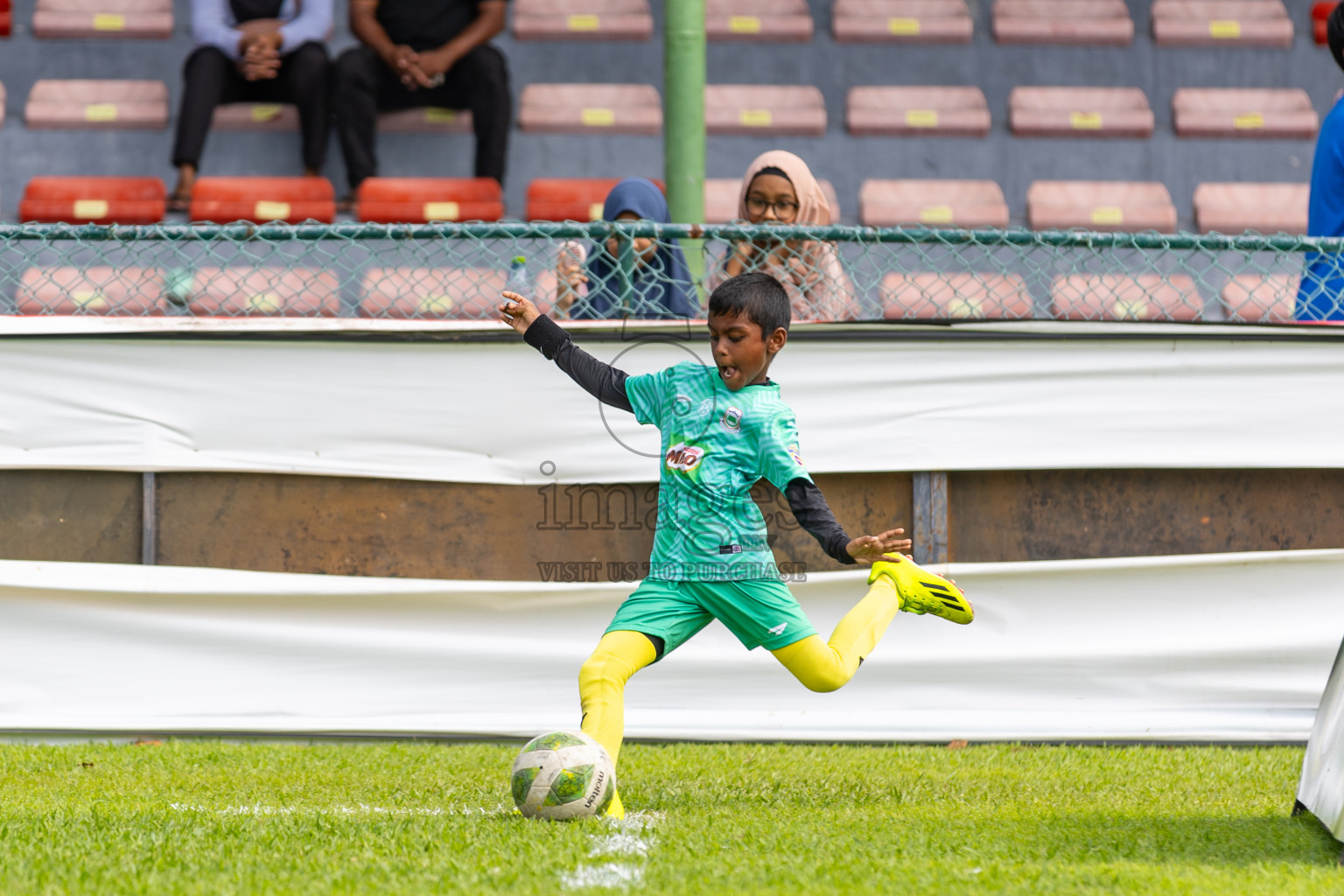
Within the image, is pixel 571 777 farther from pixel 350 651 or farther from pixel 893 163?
pixel 893 163

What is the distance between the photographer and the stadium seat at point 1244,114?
912 centimetres

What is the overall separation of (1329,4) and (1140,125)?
1708 millimetres

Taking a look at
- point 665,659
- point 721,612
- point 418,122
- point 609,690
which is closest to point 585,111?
point 418,122

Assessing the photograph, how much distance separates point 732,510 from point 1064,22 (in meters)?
7.72

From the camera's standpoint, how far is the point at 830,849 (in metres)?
2.67

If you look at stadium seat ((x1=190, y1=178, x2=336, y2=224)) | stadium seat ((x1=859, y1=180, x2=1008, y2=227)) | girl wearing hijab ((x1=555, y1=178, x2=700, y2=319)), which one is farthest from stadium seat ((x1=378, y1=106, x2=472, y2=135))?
girl wearing hijab ((x1=555, y1=178, x2=700, y2=319))

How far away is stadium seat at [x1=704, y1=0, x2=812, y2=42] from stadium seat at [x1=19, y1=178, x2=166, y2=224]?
4146 millimetres

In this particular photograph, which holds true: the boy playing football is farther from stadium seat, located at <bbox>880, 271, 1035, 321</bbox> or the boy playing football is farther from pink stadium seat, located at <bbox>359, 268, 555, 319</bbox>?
stadium seat, located at <bbox>880, 271, 1035, 321</bbox>

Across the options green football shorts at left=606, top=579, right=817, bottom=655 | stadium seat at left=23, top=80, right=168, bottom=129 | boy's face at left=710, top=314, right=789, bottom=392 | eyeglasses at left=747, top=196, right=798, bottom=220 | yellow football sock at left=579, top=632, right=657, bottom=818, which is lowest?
yellow football sock at left=579, top=632, right=657, bottom=818

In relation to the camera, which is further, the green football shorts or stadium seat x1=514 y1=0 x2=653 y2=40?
stadium seat x1=514 y1=0 x2=653 y2=40

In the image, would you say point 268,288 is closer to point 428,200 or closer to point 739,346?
point 428,200

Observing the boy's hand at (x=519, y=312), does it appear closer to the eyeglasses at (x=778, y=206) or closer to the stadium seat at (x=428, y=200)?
the eyeglasses at (x=778, y=206)

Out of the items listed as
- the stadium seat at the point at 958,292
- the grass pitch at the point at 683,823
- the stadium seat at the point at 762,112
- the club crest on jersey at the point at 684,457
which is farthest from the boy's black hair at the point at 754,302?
the stadium seat at the point at 762,112

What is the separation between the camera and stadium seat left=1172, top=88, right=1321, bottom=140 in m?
9.12
